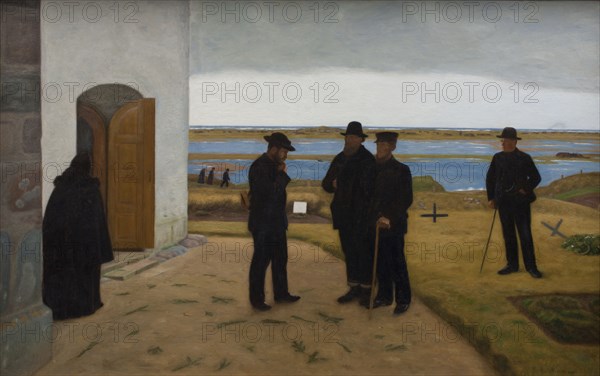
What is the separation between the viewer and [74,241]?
15.1 feet

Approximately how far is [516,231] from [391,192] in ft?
3.89

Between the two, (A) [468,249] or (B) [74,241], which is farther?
Result: (A) [468,249]

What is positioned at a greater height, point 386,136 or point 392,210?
point 386,136

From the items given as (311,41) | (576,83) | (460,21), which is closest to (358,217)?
(311,41)

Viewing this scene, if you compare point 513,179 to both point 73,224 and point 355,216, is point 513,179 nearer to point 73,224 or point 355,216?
point 355,216

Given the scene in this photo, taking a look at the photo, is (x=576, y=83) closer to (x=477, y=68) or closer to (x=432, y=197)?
(x=477, y=68)

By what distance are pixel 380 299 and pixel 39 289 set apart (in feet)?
8.28

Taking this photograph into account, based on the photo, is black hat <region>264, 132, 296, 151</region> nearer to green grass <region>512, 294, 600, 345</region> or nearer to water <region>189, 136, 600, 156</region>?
water <region>189, 136, 600, 156</region>

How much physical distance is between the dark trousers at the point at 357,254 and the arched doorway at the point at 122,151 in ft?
6.22

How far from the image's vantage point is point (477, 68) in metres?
4.93

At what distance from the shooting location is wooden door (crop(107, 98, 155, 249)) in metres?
5.34

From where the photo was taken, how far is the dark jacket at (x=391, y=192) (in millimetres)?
4758

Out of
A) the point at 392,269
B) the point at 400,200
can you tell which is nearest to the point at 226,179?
the point at 400,200

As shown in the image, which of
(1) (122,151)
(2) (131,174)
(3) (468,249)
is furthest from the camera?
(2) (131,174)
